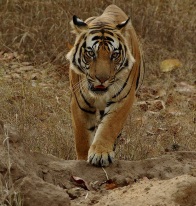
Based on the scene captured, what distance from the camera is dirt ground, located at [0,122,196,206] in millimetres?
3566

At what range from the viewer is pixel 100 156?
4883mm

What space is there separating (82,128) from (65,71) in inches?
117

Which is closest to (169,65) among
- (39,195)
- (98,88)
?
(98,88)

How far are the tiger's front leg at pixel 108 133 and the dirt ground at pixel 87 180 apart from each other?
0.37ft

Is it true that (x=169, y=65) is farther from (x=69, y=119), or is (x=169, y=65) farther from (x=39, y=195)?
(x=39, y=195)

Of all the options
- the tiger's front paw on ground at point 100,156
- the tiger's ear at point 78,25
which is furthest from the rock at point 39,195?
the tiger's ear at point 78,25

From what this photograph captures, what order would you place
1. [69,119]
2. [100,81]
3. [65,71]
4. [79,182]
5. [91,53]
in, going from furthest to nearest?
[65,71]
[69,119]
[91,53]
[100,81]
[79,182]

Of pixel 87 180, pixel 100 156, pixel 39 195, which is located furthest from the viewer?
pixel 100 156

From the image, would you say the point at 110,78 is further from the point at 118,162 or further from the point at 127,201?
the point at 127,201

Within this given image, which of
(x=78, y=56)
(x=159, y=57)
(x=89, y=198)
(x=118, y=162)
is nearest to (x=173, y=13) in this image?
(x=159, y=57)

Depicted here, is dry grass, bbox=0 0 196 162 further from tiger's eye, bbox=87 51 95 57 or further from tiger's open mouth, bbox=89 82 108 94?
tiger's eye, bbox=87 51 95 57

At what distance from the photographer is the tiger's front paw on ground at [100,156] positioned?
190 inches

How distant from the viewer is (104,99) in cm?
552

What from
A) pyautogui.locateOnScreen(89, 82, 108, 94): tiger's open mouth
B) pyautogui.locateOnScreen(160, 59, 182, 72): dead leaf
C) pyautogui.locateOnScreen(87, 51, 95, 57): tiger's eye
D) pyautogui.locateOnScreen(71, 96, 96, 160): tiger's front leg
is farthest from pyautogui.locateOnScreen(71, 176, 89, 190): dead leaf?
pyautogui.locateOnScreen(160, 59, 182, 72): dead leaf
